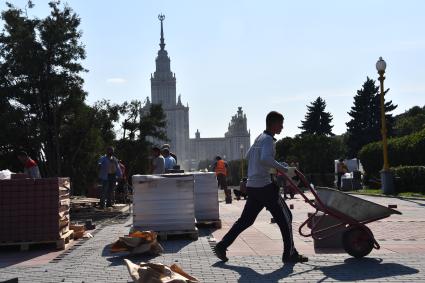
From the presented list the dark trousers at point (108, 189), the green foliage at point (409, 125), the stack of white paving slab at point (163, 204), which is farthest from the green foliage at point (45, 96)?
the green foliage at point (409, 125)

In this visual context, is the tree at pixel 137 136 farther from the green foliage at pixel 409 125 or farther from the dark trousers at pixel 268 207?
the dark trousers at pixel 268 207

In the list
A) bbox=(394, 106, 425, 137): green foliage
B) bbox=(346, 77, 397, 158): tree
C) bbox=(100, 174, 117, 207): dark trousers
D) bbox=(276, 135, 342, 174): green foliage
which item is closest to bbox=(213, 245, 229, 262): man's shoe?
bbox=(100, 174, 117, 207): dark trousers

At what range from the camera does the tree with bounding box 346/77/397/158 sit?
75.9 m

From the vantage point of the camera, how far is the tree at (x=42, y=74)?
34.3 m

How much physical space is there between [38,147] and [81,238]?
25.0m

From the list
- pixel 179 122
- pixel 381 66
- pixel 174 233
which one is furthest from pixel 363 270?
pixel 179 122

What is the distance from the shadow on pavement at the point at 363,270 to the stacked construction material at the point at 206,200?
5192 mm

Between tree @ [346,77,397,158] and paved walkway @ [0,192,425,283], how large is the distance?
6684 cm

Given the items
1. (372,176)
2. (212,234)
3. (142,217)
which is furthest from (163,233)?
(372,176)

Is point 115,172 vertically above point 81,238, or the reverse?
point 115,172

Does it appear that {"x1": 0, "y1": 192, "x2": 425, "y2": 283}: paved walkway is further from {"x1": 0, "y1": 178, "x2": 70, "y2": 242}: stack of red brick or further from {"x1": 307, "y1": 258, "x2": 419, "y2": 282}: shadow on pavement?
{"x1": 0, "y1": 178, "x2": 70, "y2": 242}: stack of red brick

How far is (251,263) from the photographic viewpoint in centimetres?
772

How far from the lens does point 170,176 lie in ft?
35.0

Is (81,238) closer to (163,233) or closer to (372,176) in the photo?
(163,233)
